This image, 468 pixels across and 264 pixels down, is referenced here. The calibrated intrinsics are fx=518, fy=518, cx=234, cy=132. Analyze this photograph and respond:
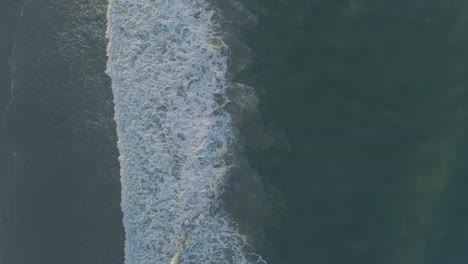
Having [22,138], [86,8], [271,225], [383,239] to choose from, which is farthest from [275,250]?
[86,8]

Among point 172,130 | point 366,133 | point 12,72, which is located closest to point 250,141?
point 172,130

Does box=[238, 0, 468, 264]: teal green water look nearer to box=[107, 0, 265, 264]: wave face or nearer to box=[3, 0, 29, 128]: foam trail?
box=[107, 0, 265, 264]: wave face

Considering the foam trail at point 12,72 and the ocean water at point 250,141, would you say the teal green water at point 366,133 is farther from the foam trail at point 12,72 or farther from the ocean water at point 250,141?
the foam trail at point 12,72

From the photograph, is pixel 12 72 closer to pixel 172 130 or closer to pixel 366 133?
pixel 172 130

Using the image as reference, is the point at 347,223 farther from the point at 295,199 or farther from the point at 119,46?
the point at 119,46

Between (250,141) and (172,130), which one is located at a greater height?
(250,141)

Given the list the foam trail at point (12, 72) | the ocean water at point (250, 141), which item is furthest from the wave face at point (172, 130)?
the foam trail at point (12, 72)

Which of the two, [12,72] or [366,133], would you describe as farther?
[12,72]
